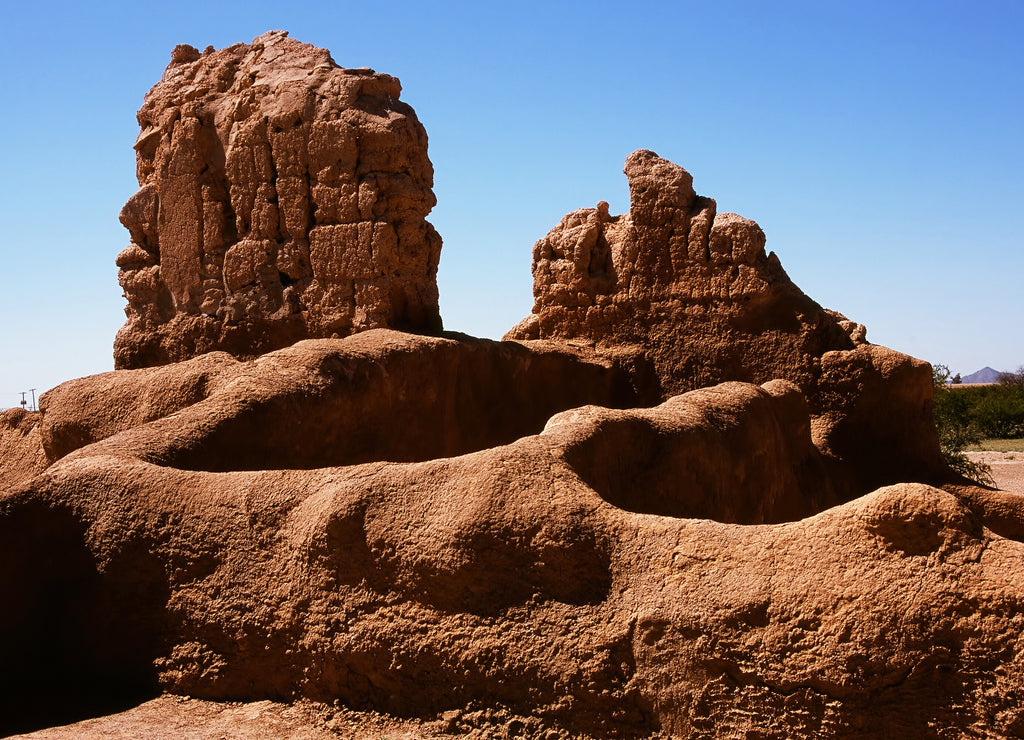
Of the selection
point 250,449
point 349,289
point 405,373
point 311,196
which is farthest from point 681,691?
point 311,196

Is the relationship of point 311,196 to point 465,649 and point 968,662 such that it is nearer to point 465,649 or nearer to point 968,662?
point 465,649

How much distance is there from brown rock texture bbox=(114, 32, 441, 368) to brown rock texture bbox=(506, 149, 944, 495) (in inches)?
78.6

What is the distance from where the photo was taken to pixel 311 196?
9.59 m

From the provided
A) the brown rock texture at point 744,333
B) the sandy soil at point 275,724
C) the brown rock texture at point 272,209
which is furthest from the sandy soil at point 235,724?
the brown rock texture at point 744,333

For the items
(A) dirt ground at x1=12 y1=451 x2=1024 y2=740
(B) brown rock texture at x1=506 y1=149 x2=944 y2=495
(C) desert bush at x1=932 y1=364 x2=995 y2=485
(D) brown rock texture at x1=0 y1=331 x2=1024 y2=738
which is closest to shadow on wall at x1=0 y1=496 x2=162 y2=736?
(D) brown rock texture at x1=0 y1=331 x2=1024 y2=738

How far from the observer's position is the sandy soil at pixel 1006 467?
866 inches

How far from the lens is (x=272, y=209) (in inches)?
384

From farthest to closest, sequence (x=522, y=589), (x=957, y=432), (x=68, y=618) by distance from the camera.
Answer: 1. (x=957, y=432)
2. (x=68, y=618)
3. (x=522, y=589)

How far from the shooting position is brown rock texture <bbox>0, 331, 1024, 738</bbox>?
377cm

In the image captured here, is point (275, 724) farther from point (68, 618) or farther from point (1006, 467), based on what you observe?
point (1006, 467)

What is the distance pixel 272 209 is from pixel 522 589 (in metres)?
6.25

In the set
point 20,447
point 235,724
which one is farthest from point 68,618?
point 20,447

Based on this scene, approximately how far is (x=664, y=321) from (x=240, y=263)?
4009mm

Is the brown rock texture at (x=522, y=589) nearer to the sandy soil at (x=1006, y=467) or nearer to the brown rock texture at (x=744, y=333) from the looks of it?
the brown rock texture at (x=744, y=333)
